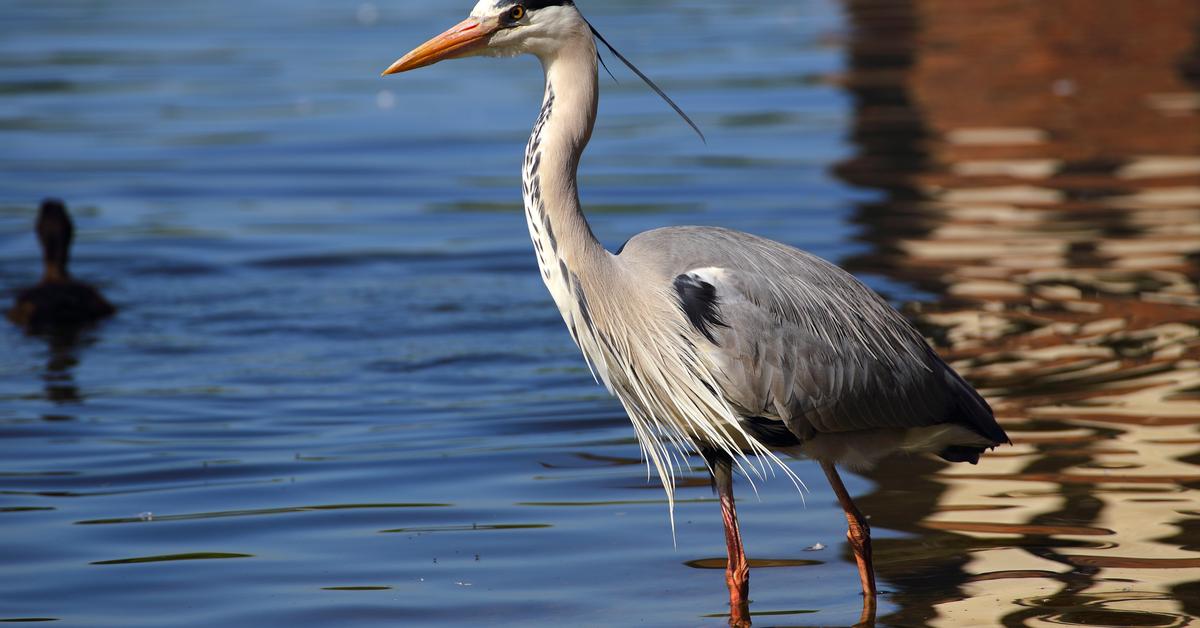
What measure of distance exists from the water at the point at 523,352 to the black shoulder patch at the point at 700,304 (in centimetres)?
112

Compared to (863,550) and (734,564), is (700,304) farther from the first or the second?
(863,550)

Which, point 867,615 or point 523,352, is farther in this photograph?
point 523,352

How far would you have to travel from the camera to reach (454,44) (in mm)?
5996

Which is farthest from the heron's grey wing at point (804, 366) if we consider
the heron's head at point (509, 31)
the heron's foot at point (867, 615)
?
the heron's head at point (509, 31)

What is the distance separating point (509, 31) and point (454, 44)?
21 cm

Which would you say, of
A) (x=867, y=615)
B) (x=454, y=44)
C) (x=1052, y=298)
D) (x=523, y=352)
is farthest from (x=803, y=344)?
(x=1052, y=298)

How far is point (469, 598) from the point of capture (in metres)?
6.44

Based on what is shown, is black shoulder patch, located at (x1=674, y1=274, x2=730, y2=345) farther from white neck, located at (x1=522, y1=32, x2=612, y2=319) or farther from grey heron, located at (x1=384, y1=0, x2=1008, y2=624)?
white neck, located at (x1=522, y1=32, x2=612, y2=319)

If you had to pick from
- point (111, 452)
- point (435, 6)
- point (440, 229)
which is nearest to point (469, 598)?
point (111, 452)

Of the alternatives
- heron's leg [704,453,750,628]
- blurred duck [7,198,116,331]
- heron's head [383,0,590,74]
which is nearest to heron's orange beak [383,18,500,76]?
heron's head [383,0,590,74]

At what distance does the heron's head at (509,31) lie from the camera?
234 inches

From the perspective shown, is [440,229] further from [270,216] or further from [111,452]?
[111,452]

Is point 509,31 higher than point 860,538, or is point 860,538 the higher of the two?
point 509,31

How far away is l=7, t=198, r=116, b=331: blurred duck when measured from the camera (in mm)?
11078
